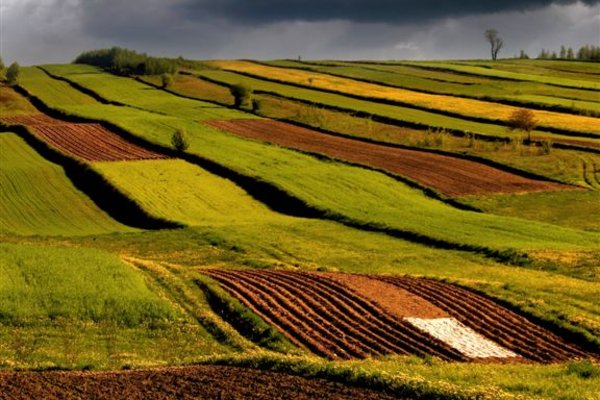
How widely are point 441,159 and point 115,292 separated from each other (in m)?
53.6

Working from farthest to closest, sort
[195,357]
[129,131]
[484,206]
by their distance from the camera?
[129,131] < [484,206] < [195,357]

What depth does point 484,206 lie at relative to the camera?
6341cm

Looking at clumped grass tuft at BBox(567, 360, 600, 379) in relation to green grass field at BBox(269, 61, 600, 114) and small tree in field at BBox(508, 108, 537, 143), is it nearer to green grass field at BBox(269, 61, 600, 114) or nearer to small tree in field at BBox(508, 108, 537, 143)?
small tree in field at BBox(508, 108, 537, 143)

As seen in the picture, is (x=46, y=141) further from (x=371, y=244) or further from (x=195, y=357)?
(x=195, y=357)

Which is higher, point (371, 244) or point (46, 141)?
point (46, 141)

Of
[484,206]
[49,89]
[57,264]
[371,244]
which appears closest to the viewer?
[57,264]

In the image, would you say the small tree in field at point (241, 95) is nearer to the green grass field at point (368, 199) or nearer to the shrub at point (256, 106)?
the shrub at point (256, 106)

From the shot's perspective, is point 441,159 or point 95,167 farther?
point 441,159

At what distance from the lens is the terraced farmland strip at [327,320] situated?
92.2 feet

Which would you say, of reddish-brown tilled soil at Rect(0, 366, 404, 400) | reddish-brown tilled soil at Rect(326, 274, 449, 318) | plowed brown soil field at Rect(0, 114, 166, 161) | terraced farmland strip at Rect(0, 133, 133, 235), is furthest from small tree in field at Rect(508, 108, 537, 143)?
reddish-brown tilled soil at Rect(0, 366, 404, 400)

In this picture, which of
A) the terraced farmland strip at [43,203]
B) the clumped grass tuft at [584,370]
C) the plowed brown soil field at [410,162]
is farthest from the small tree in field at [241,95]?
the clumped grass tuft at [584,370]

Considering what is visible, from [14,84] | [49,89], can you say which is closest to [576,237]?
[49,89]

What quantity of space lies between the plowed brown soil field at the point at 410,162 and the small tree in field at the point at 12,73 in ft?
198

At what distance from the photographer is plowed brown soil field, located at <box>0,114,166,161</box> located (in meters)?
78.6
